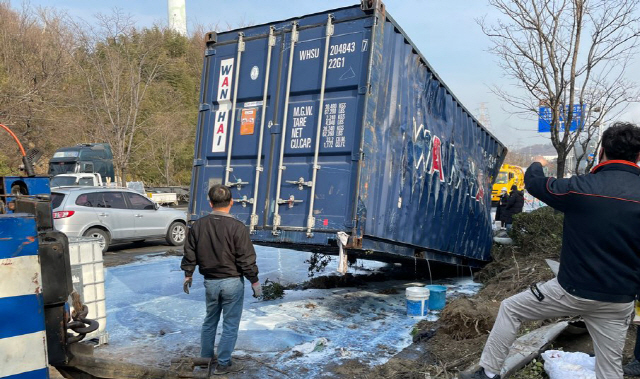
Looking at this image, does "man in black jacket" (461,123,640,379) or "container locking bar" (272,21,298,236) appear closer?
"man in black jacket" (461,123,640,379)

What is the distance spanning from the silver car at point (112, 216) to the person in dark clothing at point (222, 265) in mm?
6121

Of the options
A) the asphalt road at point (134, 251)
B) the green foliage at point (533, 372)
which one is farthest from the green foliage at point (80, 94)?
the green foliage at point (533, 372)

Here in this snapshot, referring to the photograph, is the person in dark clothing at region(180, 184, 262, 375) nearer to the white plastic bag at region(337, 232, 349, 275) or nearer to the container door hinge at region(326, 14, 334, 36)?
the white plastic bag at region(337, 232, 349, 275)

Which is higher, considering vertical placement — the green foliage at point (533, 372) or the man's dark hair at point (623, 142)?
the man's dark hair at point (623, 142)

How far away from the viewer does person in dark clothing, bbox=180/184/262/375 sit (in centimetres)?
408

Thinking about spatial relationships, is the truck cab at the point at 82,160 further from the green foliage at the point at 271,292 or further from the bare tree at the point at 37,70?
the green foliage at the point at 271,292

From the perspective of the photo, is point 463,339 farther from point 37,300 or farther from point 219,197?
point 37,300

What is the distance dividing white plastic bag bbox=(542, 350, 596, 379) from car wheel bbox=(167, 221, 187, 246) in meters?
9.89

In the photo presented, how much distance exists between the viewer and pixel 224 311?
13.7 feet

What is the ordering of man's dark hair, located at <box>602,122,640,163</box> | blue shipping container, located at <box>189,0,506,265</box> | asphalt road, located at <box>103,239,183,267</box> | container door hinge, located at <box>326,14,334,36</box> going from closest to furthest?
man's dark hair, located at <box>602,122,640,163</box>
blue shipping container, located at <box>189,0,506,265</box>
container door hinge, located at <box>326,14,334,36</box>
asphalt road, located at <box>103,239,183,267</box>

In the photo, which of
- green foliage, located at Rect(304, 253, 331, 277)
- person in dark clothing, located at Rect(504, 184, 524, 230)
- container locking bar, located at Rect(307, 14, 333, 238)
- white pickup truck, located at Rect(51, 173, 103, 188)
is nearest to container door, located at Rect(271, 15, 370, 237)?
container locking bar, located at Rect(307, 14, 333, 238)

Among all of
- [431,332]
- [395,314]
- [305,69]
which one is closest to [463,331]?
[431,332]

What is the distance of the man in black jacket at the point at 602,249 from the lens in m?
2.66

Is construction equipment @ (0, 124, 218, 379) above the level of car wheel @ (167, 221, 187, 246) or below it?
above
